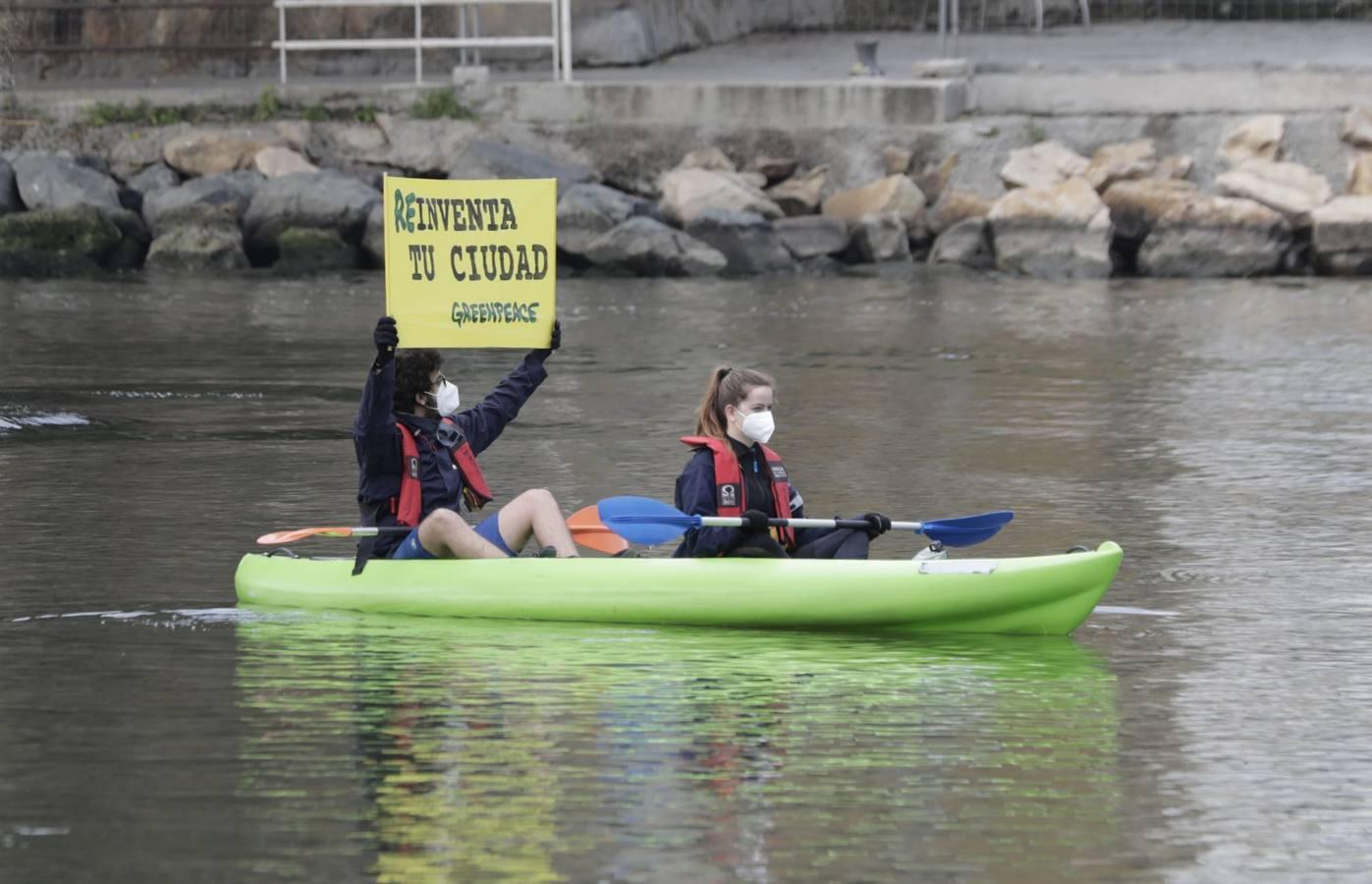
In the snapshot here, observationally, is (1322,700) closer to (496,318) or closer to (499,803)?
(499,803)

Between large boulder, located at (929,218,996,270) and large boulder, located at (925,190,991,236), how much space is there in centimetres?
18

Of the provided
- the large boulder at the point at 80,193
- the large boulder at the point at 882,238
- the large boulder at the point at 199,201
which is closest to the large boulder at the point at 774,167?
the large boulder at the point at 882,238

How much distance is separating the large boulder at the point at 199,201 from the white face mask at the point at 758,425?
1818 centimetres

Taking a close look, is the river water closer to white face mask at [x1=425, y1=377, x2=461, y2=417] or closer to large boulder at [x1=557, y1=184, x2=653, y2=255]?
white face mask at [x1=425, y1=377, x2=461, y2=417]

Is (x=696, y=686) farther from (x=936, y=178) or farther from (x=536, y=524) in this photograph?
(x=936, y=178)

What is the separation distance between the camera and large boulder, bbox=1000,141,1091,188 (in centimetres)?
2481

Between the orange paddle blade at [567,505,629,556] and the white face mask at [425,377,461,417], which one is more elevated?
the white face mask at [425,377,461,417]

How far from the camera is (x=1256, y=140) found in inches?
987

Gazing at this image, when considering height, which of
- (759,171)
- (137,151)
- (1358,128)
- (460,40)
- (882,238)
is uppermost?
(460,40)

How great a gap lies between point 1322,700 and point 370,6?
24.0 m

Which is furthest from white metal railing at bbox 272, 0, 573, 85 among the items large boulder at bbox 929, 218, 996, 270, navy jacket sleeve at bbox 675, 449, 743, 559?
navy jacket sleeve at bbox 675, 449, 743, 559

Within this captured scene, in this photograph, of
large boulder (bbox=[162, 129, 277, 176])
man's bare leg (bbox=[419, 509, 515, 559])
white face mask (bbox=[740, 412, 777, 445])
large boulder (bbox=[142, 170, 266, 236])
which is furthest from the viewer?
large boulder (bbox=[162, 129, 277, 176])

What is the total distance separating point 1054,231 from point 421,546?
56.0 feet

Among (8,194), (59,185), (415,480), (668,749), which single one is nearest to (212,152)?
(59,185)
